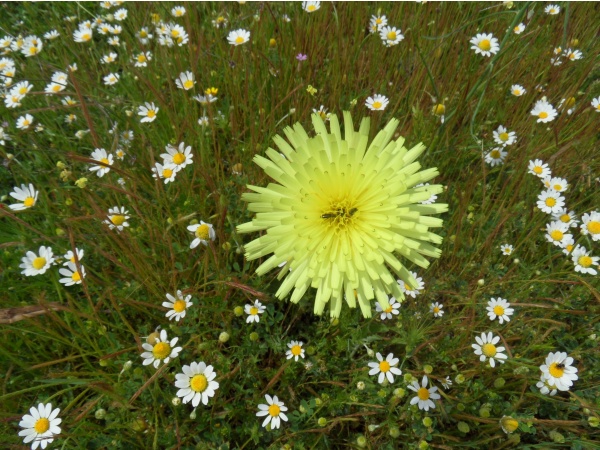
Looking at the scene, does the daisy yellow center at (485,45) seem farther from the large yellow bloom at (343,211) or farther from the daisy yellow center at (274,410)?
the daisy yellow center at (274,410)

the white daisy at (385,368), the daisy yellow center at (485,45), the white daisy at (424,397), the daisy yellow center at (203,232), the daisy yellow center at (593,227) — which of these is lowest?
the white daisy at (424,397)

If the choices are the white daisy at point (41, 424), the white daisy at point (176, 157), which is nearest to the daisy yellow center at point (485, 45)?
the white daisy at point (176, 157)

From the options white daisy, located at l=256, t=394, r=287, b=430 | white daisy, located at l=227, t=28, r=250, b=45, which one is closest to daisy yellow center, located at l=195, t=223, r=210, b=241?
white daisy, located at l=256, t=394, r=287, b=430

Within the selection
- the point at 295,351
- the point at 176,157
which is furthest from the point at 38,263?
the point at 295,351

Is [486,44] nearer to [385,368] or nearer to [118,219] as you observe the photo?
[385,368]

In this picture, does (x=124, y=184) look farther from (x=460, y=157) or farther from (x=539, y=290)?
(x=539, y=290)

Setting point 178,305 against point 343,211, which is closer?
point 343,211
